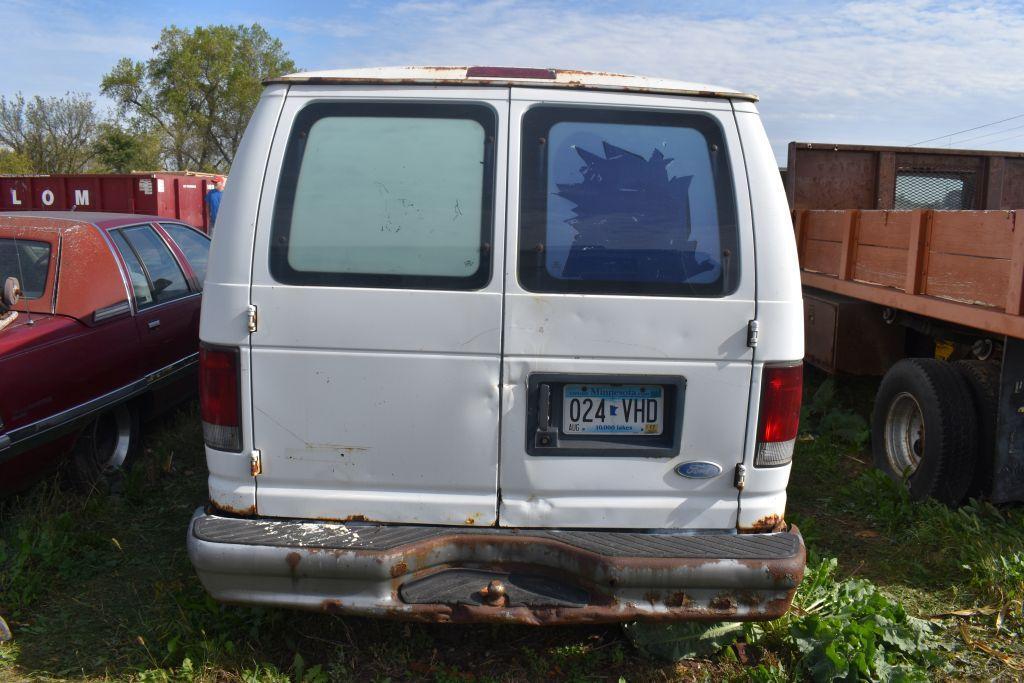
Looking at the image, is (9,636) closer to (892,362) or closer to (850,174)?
(892,362)

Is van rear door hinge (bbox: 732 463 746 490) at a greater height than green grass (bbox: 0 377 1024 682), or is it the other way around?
van rear door hinge (bbox: 732 463 746 490)

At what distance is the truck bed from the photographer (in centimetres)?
401

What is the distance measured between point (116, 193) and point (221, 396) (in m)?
15.9

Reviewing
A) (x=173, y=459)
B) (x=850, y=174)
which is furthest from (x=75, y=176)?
(x=850, y=174)

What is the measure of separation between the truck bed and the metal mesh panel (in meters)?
1.84

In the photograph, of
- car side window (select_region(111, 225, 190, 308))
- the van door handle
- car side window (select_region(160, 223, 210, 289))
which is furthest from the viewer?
car side window (select_region(160, 223, 210, 289))

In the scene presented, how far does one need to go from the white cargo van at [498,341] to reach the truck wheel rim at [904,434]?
2.58 m

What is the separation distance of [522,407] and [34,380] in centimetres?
273

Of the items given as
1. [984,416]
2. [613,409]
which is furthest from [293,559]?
[984,416]

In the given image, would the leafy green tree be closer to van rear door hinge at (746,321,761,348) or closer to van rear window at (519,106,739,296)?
van rear window at (519,106,739,296)

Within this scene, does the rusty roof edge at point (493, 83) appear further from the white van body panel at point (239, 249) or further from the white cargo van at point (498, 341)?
the white van body panel at point (239, 249)

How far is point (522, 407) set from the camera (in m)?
2.86

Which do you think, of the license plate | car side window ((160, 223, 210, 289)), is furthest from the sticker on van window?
car side window ((160, 223, 210, 289))

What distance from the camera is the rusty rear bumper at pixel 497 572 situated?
2742 mm
